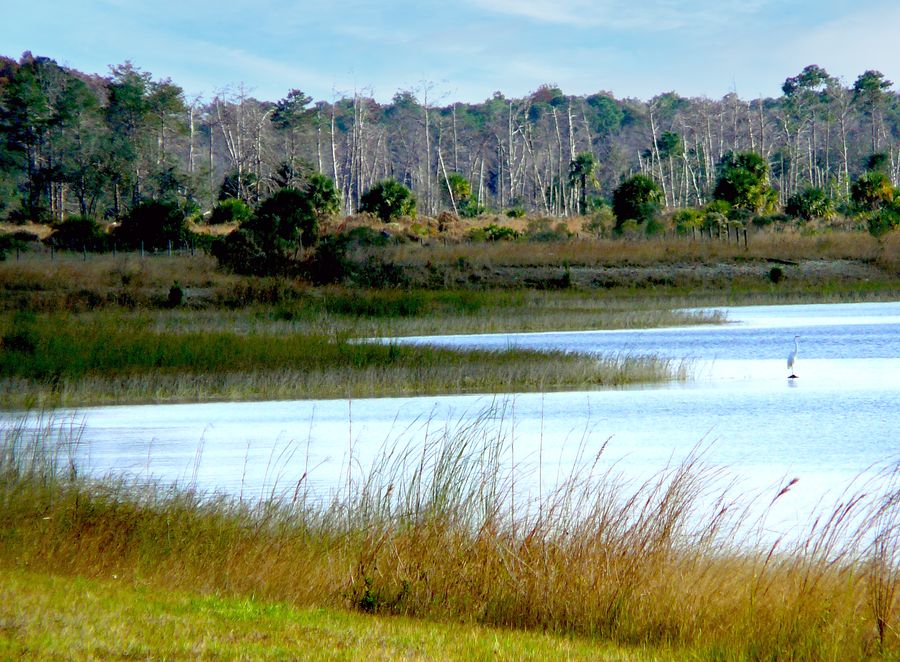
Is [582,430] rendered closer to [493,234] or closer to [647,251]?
[647,251]

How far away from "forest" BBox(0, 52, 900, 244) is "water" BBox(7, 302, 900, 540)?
3257 centimetres

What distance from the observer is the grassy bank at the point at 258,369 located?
1938cm

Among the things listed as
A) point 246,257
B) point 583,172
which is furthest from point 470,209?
point 246,257

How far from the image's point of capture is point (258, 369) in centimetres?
2080

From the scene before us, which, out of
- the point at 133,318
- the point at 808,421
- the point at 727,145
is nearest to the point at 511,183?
the point at 727,145

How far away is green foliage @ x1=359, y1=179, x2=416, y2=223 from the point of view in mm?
59787

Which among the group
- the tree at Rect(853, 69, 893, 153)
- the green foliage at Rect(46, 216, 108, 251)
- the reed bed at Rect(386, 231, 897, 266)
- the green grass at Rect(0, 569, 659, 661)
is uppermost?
the tree at Rect(853, 69, 893, 153)

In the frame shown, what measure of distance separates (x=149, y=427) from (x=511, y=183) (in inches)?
2897

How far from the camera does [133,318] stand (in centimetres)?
2855

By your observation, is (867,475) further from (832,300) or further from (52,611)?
(832,300)

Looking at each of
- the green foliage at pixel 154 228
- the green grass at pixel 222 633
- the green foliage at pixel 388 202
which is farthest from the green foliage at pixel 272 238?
the green grass at pixel 222 633

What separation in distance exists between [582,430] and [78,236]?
119 feet

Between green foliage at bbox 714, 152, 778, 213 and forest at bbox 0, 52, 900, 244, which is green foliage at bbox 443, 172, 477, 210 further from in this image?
green foliage at bbox 714, 152, 778, 213

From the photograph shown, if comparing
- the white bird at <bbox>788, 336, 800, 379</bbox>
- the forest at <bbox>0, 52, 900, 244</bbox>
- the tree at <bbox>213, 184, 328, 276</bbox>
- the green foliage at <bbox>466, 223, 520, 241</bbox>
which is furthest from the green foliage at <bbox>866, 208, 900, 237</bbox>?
the white bird at <bbox>788, 336, 800, 379</bbox>
